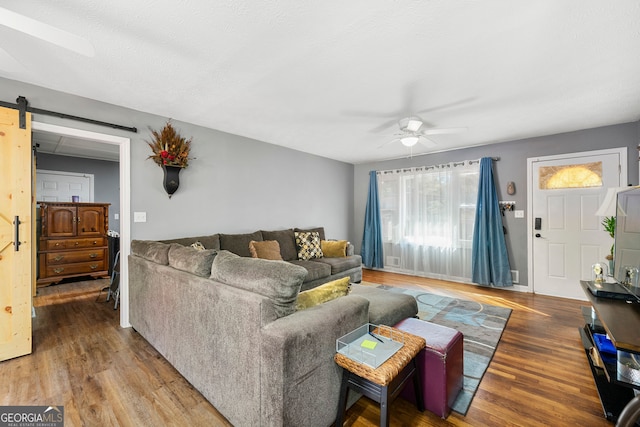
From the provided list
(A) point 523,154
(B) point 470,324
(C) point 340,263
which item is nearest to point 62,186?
(C) point 340,263

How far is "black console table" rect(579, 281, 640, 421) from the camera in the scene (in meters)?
1.43

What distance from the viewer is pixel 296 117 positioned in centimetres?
339

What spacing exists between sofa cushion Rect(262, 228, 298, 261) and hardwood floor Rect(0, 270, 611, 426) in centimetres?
209

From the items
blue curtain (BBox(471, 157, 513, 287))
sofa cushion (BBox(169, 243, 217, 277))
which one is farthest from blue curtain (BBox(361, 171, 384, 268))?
sofa cushion (BBox(169, 243, 217, 277))

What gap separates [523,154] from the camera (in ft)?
14.2

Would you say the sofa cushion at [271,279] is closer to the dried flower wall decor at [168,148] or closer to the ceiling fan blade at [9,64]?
the dried flower wall decor at [168,148]

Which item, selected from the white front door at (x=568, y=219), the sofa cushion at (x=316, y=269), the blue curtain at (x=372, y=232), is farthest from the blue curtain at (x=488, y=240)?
the sofa cushion at (x=316, y=269)

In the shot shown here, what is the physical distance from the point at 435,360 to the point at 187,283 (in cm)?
173

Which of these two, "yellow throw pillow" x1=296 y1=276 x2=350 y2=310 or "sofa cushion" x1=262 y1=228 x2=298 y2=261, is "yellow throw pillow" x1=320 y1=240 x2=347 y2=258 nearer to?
A: "sofa cushion" x1=262 y1=228 x2=298 y2=261

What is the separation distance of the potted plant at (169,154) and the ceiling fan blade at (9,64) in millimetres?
1136

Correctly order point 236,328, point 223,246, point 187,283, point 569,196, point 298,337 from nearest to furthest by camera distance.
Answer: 1. point 298,337
2. point 236,328
3. point 187,283
4. point 223,246
5. point 569,196

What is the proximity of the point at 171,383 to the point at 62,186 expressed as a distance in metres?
5.67

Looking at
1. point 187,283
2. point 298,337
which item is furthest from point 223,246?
point 298,337

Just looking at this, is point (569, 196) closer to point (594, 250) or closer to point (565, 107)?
point (594, 250)
